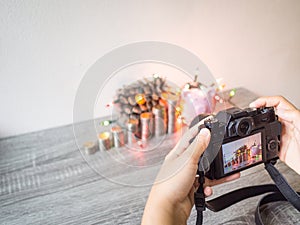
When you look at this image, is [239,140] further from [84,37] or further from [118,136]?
[84,37]

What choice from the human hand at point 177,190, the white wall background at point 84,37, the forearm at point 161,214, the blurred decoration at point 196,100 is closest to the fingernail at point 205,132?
the human hand at point 177,190

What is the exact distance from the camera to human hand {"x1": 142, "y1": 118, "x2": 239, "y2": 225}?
1.48 ft

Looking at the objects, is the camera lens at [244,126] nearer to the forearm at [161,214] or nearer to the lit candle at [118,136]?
the forearm at [161,214]

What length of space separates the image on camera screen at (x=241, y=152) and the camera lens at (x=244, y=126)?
0.02 metres

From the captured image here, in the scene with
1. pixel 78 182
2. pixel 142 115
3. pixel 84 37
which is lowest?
pixel 78 182

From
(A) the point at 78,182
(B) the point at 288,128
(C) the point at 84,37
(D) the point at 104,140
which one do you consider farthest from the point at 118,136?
(B) the point at 288,128

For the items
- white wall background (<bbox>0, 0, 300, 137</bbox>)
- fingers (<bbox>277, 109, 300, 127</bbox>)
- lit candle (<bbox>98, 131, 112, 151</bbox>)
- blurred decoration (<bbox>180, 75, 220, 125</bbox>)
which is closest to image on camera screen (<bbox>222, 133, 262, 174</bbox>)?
fingers (<bbox>277, 109, 300, 127</bbox>)

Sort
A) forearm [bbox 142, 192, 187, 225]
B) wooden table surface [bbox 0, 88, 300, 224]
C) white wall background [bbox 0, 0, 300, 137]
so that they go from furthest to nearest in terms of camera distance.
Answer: white wall background [bbox 0, 0, 300, 137] → wooden table surface [bbox 0, 88, 300, 224] → forearm [bbox 142, 192, 187, 225]

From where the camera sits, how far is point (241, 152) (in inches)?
19.6

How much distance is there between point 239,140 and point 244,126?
29 millimetres

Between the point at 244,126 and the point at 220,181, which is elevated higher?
the point at 244,126

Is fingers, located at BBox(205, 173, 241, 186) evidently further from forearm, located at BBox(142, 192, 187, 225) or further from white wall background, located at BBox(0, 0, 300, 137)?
white wall background, located at BBox(0, 0, 300, 137)

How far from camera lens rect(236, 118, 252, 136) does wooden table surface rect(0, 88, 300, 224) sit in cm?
17

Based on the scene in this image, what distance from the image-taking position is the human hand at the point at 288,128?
556 millimetres
